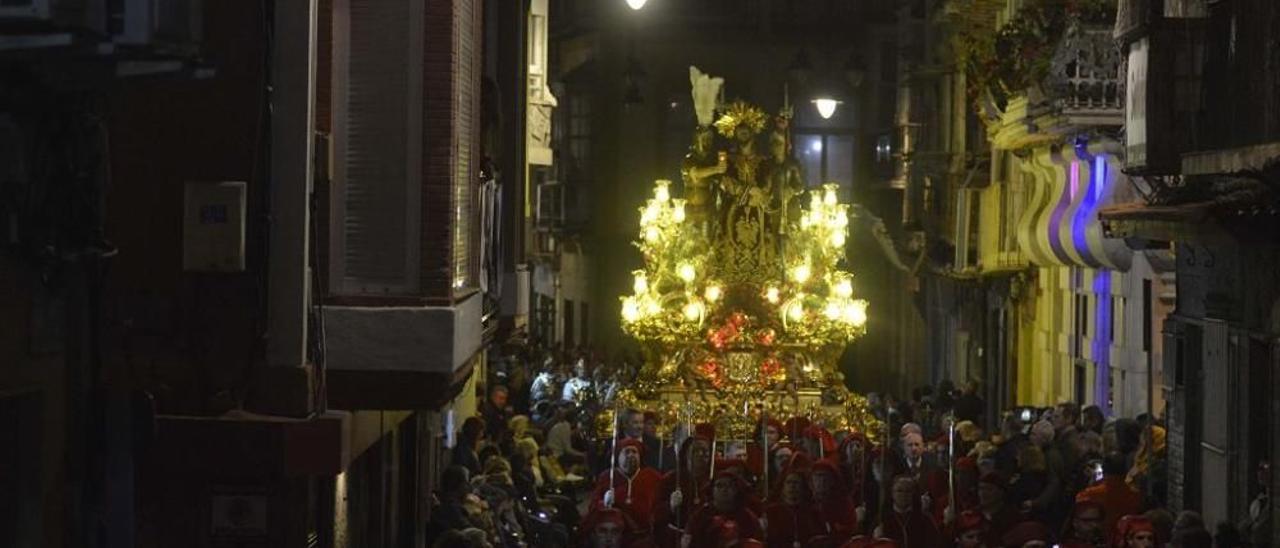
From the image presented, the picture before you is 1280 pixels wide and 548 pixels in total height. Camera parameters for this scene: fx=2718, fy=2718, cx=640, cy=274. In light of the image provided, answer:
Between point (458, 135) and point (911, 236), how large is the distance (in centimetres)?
3454

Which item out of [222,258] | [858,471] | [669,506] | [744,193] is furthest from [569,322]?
[222,258]

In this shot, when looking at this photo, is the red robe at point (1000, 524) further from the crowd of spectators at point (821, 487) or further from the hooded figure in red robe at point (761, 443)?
the hooded figure in red robe at point (761, 443)

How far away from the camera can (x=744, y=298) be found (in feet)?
95.1

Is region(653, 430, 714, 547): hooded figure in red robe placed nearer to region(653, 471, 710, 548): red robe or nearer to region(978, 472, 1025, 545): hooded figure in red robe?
region(653, 471, 710, 548): red robe

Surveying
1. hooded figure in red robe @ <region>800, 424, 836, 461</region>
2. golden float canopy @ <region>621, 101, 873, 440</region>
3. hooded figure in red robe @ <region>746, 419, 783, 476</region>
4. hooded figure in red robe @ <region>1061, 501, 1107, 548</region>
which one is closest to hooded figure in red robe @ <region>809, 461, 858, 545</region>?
hooded figure in red robe @ <region>1061, 501, 1107, 548</region>

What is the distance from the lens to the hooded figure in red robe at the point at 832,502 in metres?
20.0

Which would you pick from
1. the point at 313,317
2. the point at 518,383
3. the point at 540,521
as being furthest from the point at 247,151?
the point at 518,383

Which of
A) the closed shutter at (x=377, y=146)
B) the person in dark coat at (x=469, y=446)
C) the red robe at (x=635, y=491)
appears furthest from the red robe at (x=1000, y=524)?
the closed shutter at (x=377, y=146)

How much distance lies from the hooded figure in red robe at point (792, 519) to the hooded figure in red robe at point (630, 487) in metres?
0.98

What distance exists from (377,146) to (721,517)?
20.9ft

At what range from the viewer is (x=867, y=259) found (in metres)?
53.1

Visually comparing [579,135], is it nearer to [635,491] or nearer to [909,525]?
[635,491]

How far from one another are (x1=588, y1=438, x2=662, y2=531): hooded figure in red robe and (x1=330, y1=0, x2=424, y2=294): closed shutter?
255 inches

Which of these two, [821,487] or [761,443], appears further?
[761,443]
